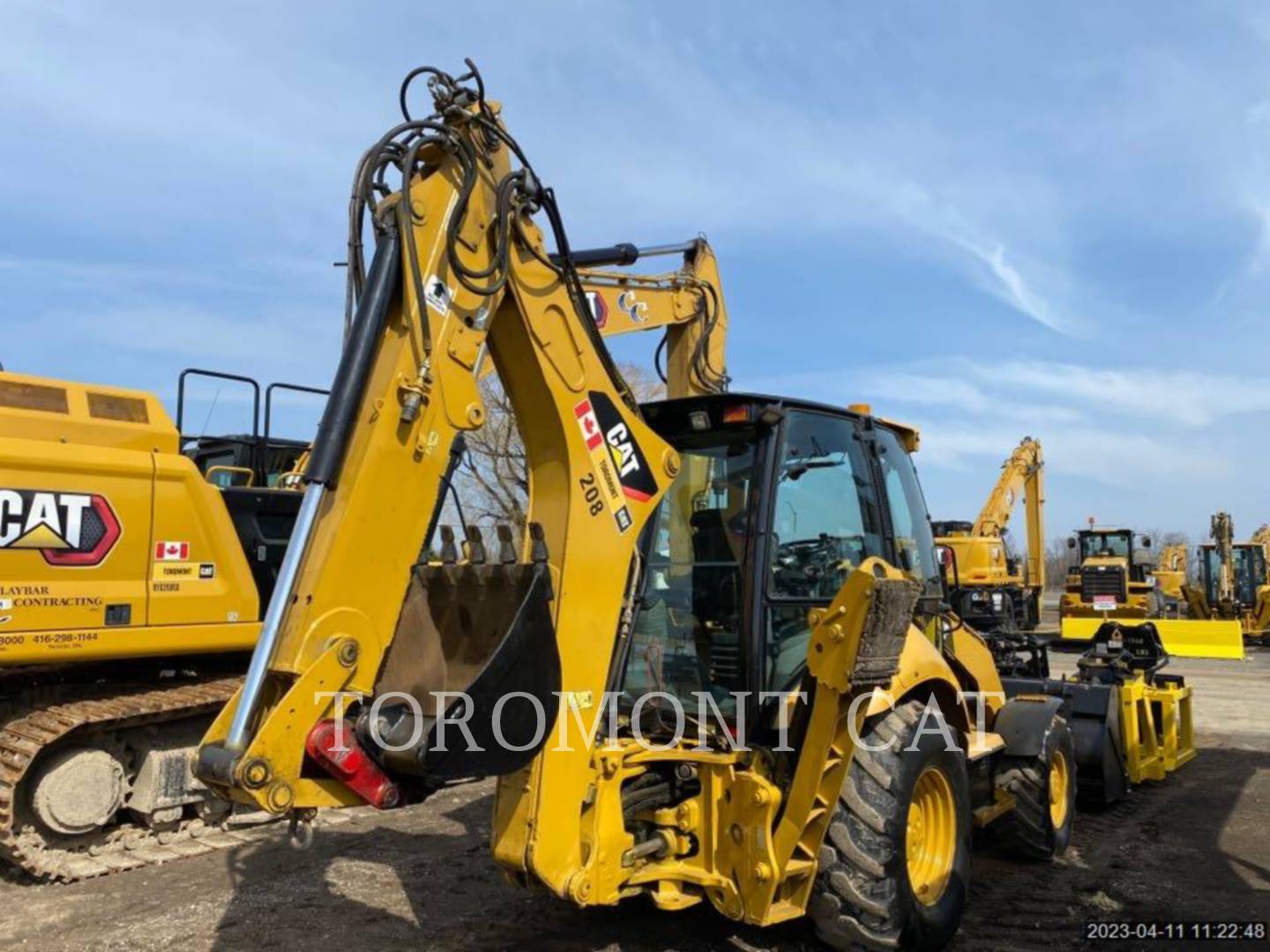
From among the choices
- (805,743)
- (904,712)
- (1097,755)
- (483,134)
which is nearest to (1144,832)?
(1097,755)

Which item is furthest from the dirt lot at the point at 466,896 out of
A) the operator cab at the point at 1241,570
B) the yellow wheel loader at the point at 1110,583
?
the operator cab at the point at 1241,570

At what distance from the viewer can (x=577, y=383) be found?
12.7 feet

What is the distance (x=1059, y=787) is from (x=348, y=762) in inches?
195

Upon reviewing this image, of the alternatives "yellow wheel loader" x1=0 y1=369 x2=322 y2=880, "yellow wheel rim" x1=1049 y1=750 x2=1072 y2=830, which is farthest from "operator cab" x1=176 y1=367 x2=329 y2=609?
"yellow wheel rim" x1=1049 y1=750 x2=1072 y2=830

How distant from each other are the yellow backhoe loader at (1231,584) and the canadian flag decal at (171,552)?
84.1ft

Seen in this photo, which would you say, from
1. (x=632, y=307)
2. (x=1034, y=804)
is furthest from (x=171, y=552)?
(x=1034, y=804)

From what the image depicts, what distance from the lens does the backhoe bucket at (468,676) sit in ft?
10.5

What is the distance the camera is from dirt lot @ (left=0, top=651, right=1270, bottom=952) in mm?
4848

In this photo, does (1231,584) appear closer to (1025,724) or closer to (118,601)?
(1025,724)

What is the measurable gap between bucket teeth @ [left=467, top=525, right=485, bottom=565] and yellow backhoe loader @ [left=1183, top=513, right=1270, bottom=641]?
26.5 metres

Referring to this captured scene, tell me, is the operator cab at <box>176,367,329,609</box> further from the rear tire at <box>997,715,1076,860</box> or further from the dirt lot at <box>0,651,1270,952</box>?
the rear tire at <box>997,715,1076,860</box>

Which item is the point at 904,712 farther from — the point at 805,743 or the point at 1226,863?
the point at 1226,863

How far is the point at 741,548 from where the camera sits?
177 inches

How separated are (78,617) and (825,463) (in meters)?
4.96
